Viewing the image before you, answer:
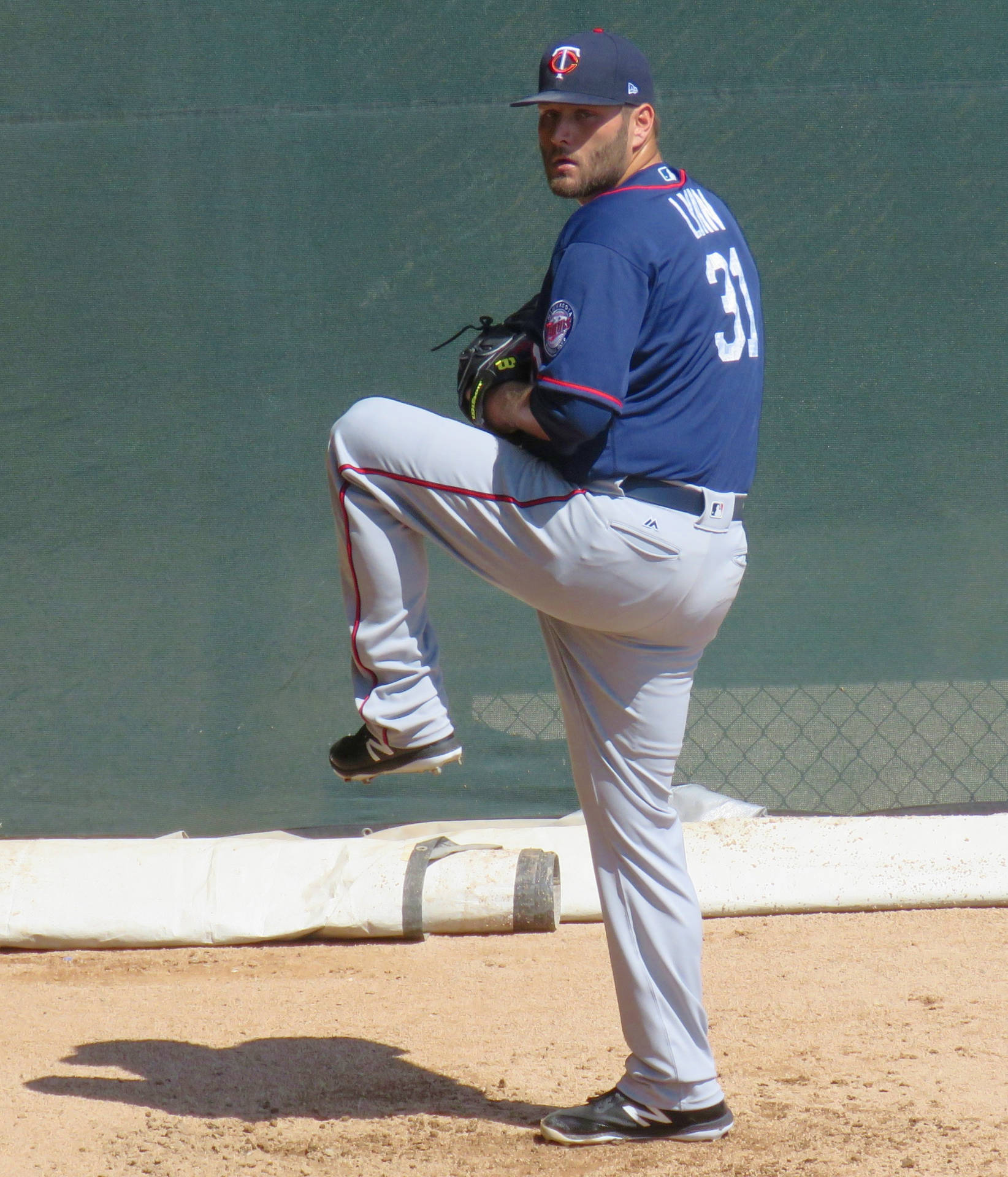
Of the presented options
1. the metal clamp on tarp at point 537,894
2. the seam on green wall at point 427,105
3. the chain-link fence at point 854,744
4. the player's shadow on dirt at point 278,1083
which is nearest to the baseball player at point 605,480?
the player's shadow on dirt at point 278,1083

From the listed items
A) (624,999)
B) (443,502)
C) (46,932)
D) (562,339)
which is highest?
(562,339)

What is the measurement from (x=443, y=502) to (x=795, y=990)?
1869mm

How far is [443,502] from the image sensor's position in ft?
7.16

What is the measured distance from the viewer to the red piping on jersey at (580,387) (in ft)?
6.75

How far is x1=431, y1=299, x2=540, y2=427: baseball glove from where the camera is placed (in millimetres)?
2248

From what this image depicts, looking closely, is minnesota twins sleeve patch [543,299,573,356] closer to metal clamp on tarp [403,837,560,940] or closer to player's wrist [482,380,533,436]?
player's wrist [482,380,533,436]

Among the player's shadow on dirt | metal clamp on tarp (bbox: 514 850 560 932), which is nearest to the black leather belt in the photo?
the player's shadow on dirt

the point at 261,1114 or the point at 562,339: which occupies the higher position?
the point at 562,339

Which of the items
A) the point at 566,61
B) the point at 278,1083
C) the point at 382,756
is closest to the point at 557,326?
the point at 566,61

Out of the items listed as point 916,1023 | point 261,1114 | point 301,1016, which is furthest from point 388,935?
point 916,1023

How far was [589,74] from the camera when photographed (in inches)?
87.1

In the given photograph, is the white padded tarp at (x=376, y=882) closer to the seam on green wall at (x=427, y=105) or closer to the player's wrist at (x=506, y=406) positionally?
the player's wrist at (x=506, y=406)

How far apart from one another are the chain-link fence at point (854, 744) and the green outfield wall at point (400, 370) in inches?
0.5

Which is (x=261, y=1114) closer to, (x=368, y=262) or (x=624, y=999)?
(x=624, y=999)
